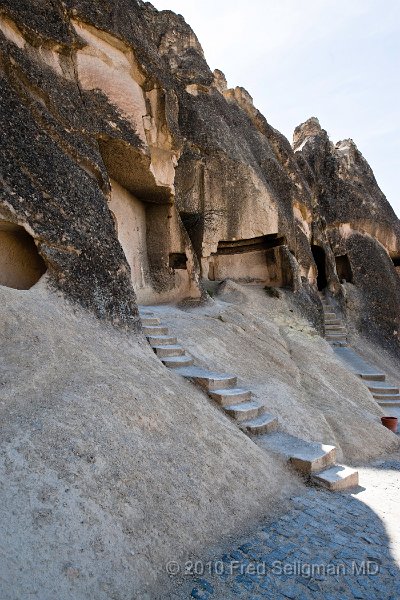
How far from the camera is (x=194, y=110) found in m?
12.2

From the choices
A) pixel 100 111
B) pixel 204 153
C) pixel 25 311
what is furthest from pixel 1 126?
pixel 204 153

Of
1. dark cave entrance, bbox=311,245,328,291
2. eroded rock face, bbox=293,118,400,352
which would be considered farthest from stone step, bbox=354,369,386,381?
dark cave entrance, bbox=311,245,328,291

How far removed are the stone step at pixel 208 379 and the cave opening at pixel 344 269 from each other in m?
12.8

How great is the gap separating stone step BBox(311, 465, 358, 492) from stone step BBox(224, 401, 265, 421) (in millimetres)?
1127

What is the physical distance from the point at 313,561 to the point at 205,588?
100cm

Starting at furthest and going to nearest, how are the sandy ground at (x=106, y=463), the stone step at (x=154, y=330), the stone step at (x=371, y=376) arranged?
the stone step at (x=371, y=376) < the stone step at (x=154, y=330) < the sandy ground at (x=106, y=463)

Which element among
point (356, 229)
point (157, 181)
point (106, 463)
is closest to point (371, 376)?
point (157, 181)

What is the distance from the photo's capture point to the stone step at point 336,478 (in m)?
4.84

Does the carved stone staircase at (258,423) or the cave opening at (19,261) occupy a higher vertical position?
the cave opening at (19,261)

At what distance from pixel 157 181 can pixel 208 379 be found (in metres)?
5.68

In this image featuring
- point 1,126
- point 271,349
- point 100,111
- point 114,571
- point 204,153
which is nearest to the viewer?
point 114,571

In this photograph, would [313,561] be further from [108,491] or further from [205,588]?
[108,491]

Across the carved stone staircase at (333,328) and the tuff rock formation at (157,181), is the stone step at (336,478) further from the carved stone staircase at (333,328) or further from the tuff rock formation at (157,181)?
A: the carved stone staircase at (333,328)

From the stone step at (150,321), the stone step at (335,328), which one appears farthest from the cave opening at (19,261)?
the stone step at (335,328)
